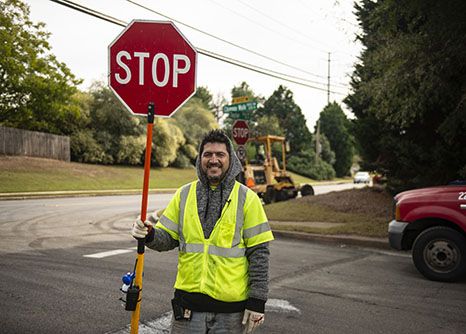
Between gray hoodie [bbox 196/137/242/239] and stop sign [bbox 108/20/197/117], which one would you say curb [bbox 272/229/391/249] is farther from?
gray hoodie [bbox 196/137/242/239]

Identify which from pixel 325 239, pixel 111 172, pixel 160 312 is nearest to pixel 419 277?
pixel 325 239

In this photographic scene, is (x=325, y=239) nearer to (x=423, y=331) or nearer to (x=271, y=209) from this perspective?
(x=271, y=209)

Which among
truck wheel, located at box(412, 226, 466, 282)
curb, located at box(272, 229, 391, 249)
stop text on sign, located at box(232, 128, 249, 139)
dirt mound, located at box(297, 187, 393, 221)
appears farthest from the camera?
dirt mound, located at box(297, 187, 393, 221)

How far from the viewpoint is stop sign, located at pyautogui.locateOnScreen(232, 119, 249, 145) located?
11.8 meters

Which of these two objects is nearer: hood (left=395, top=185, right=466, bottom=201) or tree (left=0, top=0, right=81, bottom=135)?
hood (left=395, top=185, right=466, bottom=201)

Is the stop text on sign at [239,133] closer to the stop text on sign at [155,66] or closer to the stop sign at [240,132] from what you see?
the stop sign at [240,132]

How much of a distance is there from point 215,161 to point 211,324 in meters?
1.02

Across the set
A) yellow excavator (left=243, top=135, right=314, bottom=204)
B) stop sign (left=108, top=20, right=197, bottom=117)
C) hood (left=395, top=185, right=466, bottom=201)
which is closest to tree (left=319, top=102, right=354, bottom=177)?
yellow excavator (left=243, top=135, right=314, bottom=204)

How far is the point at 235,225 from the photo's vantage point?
104 inches

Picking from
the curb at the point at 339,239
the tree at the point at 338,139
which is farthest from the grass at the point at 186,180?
the tree at the point at 338,139

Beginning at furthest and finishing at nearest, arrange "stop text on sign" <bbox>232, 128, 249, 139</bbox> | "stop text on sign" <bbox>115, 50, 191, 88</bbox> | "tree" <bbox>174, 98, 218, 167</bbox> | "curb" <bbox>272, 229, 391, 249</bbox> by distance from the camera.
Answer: "tree" <bbox>174, 98, 218, 167</bbox> < "stop text on sign" <bbox>232, 128, 249, 139</bbox> < "curb" <bbox>272, 229, 391, 249</bbox> < "stop text on sign" <bbox>115, 50, 191, 88</bbox>

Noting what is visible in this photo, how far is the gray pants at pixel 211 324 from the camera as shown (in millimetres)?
2559

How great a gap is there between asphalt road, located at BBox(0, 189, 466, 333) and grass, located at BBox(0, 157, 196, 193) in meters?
13.3

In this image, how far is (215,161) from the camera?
8.96ft
